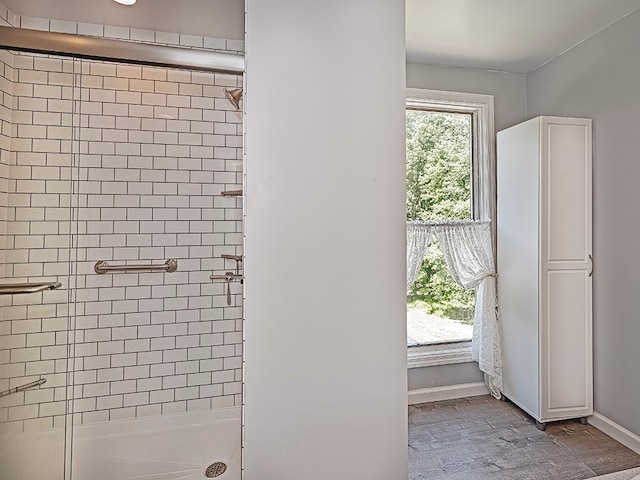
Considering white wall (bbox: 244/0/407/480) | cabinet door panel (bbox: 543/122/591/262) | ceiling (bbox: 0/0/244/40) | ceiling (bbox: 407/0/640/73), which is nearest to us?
white wall (bbox: 244/0/407/480)

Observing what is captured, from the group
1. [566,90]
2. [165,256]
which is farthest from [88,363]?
[566,90]

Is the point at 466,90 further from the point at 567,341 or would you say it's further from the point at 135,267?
the point at 135,267

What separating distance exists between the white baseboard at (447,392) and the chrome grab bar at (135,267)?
2017 millimetres

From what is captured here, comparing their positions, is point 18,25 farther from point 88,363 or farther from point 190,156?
point 88,363

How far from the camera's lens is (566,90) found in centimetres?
269

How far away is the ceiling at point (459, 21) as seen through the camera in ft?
4.77

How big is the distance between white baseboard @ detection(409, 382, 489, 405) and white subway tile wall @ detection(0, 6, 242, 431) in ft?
5.95

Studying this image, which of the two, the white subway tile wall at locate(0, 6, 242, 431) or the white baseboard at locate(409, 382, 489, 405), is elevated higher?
the white subway tile wall at locate(0, 6, 242, 431)

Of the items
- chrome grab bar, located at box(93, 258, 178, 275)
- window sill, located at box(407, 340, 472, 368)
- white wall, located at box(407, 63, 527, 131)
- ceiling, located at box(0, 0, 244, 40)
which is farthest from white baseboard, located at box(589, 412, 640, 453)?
ceiling, located at box(0, 0, 244, 40)

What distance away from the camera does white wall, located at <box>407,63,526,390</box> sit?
2.88m

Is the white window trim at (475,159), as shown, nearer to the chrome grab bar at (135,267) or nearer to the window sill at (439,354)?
the window sill at (439,354)

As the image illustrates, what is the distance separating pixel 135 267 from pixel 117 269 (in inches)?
2.9

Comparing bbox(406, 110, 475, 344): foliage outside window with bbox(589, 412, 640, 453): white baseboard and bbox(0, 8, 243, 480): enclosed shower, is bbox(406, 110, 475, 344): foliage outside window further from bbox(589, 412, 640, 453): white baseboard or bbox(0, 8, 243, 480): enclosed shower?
bbox(0, 8, 243, 480): enclosed shower

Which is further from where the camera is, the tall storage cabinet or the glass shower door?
the tall storage cabinet
